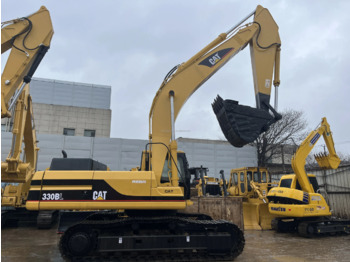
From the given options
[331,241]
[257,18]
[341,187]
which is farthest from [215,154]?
[257,18]

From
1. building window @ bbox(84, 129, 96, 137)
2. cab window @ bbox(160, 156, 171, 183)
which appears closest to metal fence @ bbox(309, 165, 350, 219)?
cab window @ bbox(160, 156, 171, 183)

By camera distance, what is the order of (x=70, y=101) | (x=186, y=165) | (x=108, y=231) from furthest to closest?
(x=70, y=101) < (x=186, y=165) < (x=108, y=231)

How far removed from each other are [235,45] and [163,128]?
9.56ft

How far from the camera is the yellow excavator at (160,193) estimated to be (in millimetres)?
5727

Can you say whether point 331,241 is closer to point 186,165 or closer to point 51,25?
point 186,165

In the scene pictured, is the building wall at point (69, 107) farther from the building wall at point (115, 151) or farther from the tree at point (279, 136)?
the tree at point (279, 136)

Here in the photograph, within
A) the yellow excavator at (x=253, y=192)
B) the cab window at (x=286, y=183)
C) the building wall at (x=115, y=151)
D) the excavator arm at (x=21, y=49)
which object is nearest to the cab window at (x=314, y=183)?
the cab window at (x=286, y=183)

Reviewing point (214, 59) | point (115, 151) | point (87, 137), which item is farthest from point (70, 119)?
point (214, 59)

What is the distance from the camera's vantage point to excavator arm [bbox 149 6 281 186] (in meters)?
6.39

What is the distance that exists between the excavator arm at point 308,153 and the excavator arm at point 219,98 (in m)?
3.36

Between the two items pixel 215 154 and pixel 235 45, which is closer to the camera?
pixel 235 45

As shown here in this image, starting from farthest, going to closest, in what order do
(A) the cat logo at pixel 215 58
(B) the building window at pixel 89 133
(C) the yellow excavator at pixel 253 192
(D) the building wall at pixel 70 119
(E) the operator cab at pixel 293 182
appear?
(B) the building window at pixel 89 133 < (D) the building wall at pixel 70 119 < (C) the yellow excavator at pixel 253 192 < (E) the operator cab at pixel 293 182 < (A) the cat logo at pixel 215 58

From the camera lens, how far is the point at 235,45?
7145 millimetres

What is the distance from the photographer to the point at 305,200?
926 cm
